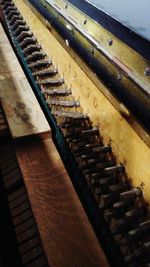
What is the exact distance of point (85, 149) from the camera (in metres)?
1.91

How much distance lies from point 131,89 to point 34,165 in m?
0.91

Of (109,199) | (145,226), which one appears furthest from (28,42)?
(145,226)

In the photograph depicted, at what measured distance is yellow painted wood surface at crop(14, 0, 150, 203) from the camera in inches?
55.4

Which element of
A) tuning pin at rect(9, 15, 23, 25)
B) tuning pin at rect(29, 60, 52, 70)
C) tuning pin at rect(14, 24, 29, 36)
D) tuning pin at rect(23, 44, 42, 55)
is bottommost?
tuning pin at rect(29, 60, 52, 70)

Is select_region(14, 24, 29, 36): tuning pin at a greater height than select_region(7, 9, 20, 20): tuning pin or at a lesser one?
lesser

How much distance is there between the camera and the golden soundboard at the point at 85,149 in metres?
1.38

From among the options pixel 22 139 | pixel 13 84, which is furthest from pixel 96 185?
pixel 13 84

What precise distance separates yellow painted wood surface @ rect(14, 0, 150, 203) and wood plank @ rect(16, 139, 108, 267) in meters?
0.37

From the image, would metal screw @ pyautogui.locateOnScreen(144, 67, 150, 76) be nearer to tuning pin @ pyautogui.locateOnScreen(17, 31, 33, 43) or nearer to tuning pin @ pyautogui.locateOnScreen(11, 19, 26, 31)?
tuning pin @ pyautogui.locateOnScreen(17, 31, 33, 43)

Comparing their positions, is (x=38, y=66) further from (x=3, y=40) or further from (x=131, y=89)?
(x=131, y=89)

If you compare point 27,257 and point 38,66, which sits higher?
point 38,66

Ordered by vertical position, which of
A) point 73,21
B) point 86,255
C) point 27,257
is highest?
point 73,21

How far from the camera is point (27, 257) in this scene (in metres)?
1.80

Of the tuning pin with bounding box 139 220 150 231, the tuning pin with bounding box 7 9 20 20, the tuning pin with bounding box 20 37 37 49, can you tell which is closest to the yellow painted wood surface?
the tuning pin with bounding box 139 220 150 231
